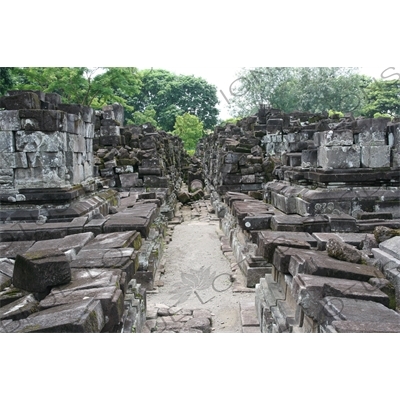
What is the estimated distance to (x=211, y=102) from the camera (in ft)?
128

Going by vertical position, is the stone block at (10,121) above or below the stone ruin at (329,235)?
above

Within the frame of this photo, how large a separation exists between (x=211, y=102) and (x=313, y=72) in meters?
12.4

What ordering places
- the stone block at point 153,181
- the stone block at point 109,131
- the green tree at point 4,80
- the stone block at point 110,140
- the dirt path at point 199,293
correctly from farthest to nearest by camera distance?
1. the stone block at point 109,131
2. the stone block at point 110,140
3. the stone block at point 153,181
4. the green tree at point 4,80
5. the dirt path at point 199,293

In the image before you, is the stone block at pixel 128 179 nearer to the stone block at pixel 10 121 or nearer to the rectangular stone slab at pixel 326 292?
the stone block at pixel 10 121

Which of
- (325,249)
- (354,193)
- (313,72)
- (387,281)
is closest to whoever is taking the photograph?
(387,281)

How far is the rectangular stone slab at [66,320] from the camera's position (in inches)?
83.7

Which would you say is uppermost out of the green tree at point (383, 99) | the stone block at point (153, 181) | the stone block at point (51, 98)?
the green tree at point (383, 99)

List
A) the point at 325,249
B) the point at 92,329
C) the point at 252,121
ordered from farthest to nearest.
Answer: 1. the point at 252,121
2. the point at 325,249
3. the point at 92,329

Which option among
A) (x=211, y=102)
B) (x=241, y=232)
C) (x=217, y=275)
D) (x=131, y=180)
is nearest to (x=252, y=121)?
(x=131, y=180)

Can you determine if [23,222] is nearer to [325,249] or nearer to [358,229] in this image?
[325,249]

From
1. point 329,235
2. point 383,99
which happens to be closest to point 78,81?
point 383,99

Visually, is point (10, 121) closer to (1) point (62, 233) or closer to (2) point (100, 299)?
(1) point (62, 233)

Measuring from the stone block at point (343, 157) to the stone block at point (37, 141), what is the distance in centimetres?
A: 395

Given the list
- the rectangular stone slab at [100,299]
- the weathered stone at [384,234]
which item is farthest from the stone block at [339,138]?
the rectangular stone slab at [100,299]
